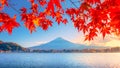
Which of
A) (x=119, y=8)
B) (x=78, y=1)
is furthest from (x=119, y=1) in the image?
(x=78, y=1)

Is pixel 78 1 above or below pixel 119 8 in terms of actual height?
above

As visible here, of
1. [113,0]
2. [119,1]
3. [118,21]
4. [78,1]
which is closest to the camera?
[118,21]

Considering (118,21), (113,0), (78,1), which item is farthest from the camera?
(78,1)

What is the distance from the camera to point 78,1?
15.1 ft

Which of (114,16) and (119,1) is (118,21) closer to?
(114,16)

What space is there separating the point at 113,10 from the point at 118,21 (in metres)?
0.12

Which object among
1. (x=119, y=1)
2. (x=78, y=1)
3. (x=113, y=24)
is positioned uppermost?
(x=78, y=1)

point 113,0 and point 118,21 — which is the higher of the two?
point 113,0

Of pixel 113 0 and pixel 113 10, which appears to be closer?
pixel 113 10

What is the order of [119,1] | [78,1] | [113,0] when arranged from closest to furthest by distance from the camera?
[119,1] < [113,0] < [78,1]

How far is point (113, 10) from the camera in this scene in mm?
2760

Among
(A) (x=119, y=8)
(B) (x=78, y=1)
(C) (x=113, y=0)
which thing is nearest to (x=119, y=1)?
(A) (x=119, y=8)

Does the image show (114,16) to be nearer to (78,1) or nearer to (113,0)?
(113,0)

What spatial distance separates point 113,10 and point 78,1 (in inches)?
74.3
